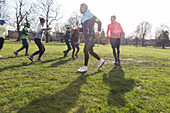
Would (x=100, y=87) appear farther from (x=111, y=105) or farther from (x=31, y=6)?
(x=31, y=6)

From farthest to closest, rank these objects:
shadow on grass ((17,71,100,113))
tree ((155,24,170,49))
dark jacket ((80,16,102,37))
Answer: tree ((155,24,170,49))
dark jacket ((80,16,102,37))
shadow on grass ((17,71,100,113))

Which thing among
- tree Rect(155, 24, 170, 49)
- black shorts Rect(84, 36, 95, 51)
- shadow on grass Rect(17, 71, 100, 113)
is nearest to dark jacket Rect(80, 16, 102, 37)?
black shorts Rect(84, 36, 95, 51)

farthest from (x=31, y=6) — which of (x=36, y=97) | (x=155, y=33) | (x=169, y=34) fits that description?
(x=169, y=34)

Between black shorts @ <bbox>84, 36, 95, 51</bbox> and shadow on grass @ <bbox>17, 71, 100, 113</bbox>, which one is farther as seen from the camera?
black shorts @ <bbox>84, 36, 95, 51</bbox>

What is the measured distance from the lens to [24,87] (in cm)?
260

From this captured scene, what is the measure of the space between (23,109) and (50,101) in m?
0.45

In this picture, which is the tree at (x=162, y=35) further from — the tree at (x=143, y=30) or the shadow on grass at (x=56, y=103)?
the shadow on grass at (x=56, y=103)

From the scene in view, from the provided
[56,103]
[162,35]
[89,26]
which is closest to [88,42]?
[89,26]

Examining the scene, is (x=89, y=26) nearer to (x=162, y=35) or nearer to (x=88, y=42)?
(x=88, y=42)

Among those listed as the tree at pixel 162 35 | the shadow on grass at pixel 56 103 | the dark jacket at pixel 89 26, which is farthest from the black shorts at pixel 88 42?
the tree at pixel 162 35

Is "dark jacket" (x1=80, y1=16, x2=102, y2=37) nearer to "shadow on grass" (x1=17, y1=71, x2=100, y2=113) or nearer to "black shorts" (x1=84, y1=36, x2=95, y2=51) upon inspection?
"black shorts" (x1=84, y1=36, x2=95, y2=51)

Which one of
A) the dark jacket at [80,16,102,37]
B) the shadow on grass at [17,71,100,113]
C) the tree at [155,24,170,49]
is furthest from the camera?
the tree at [155,24,170,49]

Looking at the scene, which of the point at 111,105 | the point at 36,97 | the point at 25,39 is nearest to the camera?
the point at 111,105

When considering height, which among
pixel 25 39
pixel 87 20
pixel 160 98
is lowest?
pixel 160 98
